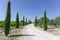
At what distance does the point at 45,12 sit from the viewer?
126 feet

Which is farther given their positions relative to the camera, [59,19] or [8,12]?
[59,19]

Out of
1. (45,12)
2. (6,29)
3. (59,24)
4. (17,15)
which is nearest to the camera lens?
(6,29)

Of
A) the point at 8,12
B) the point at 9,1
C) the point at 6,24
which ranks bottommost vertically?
the point at 6,24

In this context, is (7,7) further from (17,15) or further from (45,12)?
(17,15)

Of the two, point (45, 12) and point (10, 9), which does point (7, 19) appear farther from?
point (45, 12)

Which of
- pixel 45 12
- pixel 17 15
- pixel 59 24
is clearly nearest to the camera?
pixel 45 12

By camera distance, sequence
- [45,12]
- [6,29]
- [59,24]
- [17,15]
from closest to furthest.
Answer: [6,29] < [45,12] < [17,15] < [59,24]

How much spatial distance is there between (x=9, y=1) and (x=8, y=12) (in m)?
1.79

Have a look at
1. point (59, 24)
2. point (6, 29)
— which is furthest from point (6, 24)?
point (59, 24)

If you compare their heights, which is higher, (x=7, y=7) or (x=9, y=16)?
(x=7, y=7)

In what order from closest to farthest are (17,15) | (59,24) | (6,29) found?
(6,29) → (17,15) → (59,24)

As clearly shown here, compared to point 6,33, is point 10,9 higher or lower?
higher

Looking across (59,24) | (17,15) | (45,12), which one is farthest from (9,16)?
(59,24)

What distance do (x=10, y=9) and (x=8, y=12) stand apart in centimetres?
63
